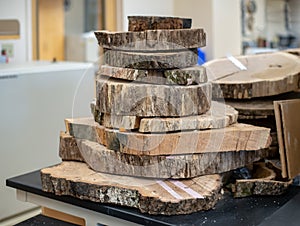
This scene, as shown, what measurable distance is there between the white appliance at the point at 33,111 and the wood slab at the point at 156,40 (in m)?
0.72

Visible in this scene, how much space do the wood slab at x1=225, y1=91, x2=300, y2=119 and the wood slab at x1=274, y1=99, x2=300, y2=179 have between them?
0.17 meters

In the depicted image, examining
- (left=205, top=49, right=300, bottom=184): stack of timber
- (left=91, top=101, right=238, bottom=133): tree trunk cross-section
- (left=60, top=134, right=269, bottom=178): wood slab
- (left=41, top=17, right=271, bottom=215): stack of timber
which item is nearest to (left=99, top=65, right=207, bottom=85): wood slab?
(left=41, top=17, right=271, bottom=215): stack of timber

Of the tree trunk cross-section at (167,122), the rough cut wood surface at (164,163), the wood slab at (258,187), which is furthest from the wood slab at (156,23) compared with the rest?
the wood slab at (258,187)

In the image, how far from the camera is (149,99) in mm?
1237

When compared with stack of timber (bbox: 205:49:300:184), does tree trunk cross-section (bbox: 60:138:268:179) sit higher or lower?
lower

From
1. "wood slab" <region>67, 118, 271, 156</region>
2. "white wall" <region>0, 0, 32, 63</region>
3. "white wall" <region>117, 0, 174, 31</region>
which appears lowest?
"wood slab" <region>67, 118, 271, 156</region>

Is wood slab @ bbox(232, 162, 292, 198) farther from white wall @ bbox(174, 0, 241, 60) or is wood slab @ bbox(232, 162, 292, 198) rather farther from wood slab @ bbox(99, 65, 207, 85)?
white wall @ bbox(174, 0, 241, 60)

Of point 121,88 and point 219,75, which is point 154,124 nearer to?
point 121,88

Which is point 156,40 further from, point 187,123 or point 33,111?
point 33,111

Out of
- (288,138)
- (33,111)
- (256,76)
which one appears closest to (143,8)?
(33,111)

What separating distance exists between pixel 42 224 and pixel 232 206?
2.00 ft

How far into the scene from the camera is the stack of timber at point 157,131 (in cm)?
122

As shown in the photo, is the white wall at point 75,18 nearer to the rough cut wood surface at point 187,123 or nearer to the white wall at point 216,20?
the white wall at point 216,20

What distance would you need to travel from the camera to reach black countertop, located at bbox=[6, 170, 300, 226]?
1.14 metres
